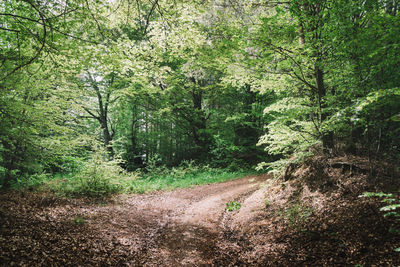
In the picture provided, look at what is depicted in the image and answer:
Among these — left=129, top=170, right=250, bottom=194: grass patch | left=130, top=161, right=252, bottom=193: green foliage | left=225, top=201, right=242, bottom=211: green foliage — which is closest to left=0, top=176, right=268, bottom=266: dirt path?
left=225, top=201, right=242, bottom=211: green foliage

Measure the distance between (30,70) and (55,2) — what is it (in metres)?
3.06

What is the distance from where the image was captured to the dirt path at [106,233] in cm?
388

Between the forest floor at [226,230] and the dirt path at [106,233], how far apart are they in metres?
0.02

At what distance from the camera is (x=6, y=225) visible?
419 centimetres

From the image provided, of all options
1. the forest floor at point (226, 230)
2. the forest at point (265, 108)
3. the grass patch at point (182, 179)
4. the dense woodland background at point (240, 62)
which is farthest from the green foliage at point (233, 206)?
the grass patch at point (182, 179)

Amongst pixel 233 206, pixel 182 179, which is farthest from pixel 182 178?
pixel 233 206

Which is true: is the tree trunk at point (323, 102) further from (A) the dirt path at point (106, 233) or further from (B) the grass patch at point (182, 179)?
(B) the grass patch at point (182, 179)

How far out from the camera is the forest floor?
3.61 metres

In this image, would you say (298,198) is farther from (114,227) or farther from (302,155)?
(114,227)

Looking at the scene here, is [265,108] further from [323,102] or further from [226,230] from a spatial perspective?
[226,230]

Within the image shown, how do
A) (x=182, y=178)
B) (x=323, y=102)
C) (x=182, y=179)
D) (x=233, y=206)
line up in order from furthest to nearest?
(x=182, y=178), (x=182, y=179), (x=233, y=206), (x=323, y=102)

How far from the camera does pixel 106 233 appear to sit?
17.4ft

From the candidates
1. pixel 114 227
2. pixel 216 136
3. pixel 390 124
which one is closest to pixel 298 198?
pixel 390 124

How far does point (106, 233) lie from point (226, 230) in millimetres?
3468
